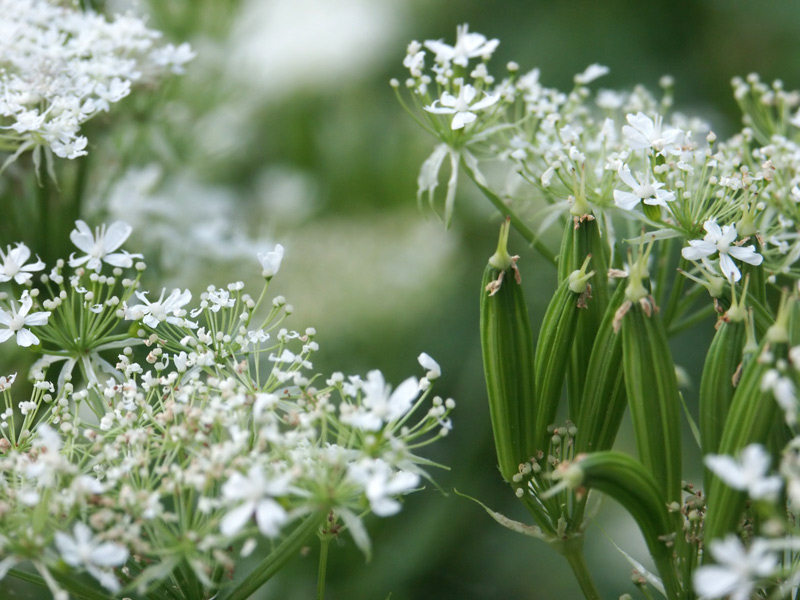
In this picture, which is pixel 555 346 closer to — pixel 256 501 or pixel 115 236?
pixel 256 501

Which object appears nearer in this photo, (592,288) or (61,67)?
(592,288)

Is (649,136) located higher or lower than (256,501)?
higher

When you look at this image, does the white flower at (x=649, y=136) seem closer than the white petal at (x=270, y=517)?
No

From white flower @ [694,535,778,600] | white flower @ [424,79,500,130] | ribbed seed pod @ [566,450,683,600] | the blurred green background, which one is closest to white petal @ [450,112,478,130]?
white flower @ [424,79,500,130]

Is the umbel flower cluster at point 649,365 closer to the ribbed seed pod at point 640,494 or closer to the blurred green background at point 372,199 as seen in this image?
the ribbed seed pod at point 640,494

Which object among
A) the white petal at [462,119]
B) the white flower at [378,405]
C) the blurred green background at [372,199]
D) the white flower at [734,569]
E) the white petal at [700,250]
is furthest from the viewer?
the blurred green background at [372,199]

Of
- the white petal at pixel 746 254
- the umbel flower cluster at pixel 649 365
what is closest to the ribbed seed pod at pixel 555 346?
the umbel flower cluster at pixel 649 365

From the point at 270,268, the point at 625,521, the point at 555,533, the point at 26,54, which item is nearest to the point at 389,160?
the point at 625,521

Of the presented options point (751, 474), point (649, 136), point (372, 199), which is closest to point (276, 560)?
point (751, 474)
